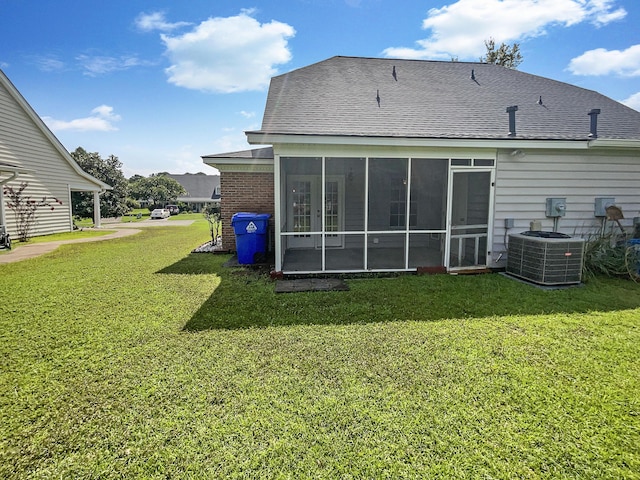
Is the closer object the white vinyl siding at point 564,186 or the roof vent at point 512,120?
the white vinyl siding at point 564,186

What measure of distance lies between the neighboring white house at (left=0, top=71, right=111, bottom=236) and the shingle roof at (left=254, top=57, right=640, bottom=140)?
427 inches

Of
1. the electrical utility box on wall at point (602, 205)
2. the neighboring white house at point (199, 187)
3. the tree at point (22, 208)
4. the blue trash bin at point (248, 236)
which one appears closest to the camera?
the electrical utility box on wall at point (602, 205)

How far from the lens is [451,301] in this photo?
17.2ft

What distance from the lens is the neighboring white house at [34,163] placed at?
41.8 feet

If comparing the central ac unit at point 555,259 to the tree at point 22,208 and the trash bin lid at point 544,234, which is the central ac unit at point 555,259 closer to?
the trash bin lid at point 544,234

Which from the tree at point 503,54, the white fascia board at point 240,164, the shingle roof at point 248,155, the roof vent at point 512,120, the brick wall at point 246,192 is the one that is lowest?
the brick wall at point 246,192

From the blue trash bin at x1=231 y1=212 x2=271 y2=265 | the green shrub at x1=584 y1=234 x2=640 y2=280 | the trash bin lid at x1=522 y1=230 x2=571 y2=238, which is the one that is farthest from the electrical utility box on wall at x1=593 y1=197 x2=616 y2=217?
the blue trash bin at x1=231 y1=212 x2=271 y2=265

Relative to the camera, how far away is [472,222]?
7.65 m

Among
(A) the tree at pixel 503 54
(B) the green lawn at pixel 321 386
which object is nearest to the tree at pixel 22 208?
(B) the green lawn at pixel 321 386

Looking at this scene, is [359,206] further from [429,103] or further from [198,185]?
[198,185]

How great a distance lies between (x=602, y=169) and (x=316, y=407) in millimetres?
8393

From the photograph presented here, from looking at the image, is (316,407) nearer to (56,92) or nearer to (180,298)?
(180,298)

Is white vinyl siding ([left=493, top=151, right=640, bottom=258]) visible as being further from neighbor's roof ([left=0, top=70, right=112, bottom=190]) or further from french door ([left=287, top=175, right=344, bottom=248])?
neighbor's roof ([left=0, top=70, right=112, bottom=190])

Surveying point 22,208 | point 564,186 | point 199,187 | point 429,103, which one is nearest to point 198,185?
point 199,187
